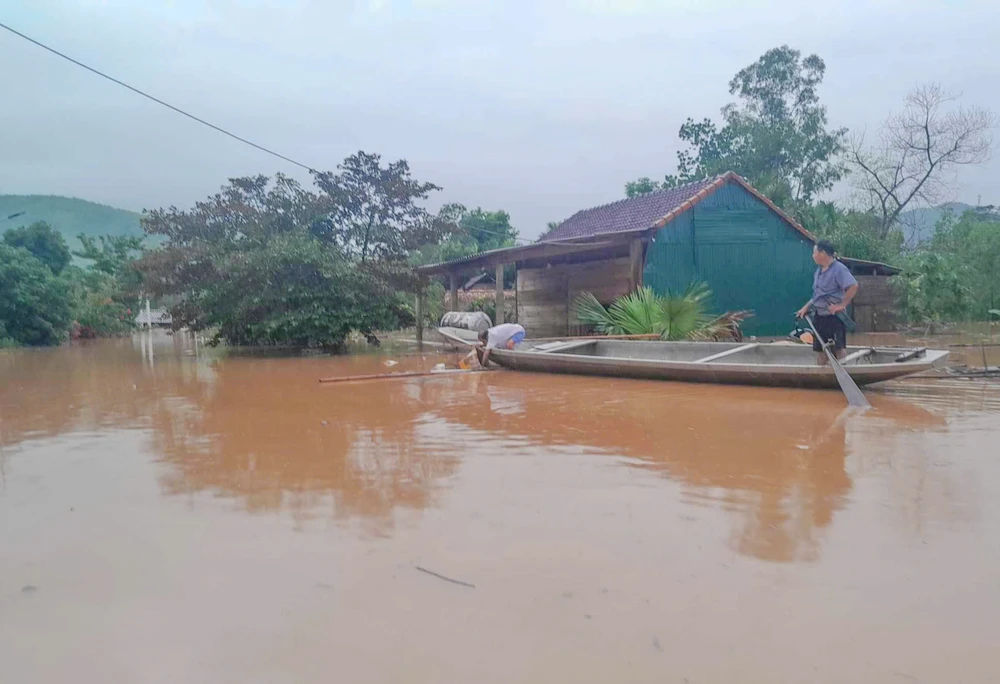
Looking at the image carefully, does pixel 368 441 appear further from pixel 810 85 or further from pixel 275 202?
pixel 810 85

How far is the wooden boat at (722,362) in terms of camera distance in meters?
6.80

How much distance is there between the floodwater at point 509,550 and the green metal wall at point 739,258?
9.62 metres

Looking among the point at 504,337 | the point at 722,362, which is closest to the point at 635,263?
the point at 504,337

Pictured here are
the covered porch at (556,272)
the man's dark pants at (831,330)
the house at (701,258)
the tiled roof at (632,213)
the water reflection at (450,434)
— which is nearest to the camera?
the water reflection at (450,434)

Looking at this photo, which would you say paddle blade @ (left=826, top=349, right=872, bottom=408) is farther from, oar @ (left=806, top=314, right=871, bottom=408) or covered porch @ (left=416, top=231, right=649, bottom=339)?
covered porch @ (left=416, top=231, right=649, bottom=339)

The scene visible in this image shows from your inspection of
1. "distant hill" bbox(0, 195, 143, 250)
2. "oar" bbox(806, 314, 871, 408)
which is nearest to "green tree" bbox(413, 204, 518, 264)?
"oar" bbox(806, 314, 871, 408)

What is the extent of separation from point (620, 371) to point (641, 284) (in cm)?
592

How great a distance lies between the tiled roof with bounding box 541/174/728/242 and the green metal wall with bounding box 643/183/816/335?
0.47 m

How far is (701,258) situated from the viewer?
15398 mm

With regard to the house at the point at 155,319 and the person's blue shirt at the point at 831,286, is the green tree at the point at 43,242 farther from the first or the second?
the person's blue shirt at the point at 831,286

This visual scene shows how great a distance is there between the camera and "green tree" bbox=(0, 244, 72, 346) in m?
19.0

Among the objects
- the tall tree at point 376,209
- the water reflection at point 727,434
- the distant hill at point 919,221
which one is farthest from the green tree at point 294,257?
the distant hill at point 919,221

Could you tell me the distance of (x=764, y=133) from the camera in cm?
2659

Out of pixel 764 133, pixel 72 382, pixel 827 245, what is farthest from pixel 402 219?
pixel 764 133
